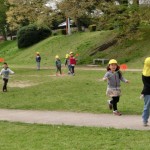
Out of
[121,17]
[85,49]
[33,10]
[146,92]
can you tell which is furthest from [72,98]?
[85,49]

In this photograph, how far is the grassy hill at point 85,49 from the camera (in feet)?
116

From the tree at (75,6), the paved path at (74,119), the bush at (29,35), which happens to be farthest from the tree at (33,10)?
the paved path at (74,119)

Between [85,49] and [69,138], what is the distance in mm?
33170

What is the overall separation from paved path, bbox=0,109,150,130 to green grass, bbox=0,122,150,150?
24.1 inches

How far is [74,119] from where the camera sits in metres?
11.2

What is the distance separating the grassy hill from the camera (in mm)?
35281

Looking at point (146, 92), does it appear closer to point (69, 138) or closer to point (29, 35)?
point (69, 138)

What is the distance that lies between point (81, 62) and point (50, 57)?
7.31 meters

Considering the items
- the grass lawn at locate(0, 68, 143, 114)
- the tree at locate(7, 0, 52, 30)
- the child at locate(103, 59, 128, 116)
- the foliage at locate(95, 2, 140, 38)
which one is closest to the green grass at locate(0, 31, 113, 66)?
the foliage at locate(95, 2, 140, 38)

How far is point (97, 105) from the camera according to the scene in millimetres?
13422

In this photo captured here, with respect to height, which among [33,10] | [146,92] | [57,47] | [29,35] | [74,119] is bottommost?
[57,47]

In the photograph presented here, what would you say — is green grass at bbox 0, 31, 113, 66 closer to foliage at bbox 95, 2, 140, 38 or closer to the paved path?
foliage at bbox 95, 2, 140, 38

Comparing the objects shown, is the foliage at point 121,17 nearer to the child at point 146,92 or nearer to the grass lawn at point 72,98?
the grass lawn at point 72,98

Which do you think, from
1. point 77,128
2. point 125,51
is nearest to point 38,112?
point 77,128
